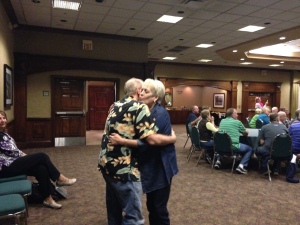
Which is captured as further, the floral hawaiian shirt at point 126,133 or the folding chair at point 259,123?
the folding chair at point 259,123

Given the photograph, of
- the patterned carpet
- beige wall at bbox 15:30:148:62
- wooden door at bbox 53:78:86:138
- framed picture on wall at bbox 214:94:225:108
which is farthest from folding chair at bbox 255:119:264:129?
framed picture on wall at bbox 214:94:225:108

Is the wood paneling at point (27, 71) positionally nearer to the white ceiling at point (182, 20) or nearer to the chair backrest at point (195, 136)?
the white ceiling at point (182, 20)

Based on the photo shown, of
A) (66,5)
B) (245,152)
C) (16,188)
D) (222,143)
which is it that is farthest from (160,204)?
(66,5)

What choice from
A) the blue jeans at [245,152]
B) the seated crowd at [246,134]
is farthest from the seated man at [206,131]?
the blue jeans at [245,152]

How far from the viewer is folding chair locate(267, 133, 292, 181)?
462cm

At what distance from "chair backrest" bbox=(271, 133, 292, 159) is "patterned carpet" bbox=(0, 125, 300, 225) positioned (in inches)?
18.6

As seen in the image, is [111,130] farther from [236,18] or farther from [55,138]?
[55,138]

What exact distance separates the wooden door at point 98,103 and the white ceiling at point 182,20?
3.69m

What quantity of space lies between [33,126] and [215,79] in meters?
9.58

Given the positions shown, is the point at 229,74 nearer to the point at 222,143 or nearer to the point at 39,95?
the point at 39,95

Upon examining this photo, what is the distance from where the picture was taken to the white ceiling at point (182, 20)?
18.6ft

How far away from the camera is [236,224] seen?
122 inches

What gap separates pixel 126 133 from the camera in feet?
6.07

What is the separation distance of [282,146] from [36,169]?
3854 mm
